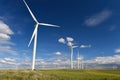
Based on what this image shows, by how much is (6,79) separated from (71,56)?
75.2m

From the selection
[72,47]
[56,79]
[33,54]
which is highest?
[72,47]

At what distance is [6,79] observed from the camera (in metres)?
44.0

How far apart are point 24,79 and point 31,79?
1.53 metres

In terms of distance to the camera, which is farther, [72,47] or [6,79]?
[72,47]

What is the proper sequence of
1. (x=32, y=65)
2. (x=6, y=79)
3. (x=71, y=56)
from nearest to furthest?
(x=6, y=79) → (x=32, y=65) → (x=71, y=56)

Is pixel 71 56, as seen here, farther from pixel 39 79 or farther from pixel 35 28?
pixel 39 79

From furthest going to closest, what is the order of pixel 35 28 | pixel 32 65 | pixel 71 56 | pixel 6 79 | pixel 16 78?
pixel 71 56, pixel 35 28, pixel 32 65, pixel 16 78, pixel 6 79

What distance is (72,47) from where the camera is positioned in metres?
121

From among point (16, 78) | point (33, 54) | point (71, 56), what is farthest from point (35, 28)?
point (71, 56)

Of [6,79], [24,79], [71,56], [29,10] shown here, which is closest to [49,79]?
[24,79]

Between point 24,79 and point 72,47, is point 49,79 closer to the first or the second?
point 24,79

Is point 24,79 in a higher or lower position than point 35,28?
lower

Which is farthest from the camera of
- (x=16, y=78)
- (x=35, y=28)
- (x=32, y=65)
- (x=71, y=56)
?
(x=71, y=56)

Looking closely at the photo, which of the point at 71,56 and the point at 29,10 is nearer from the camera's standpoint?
the point at 29,10
